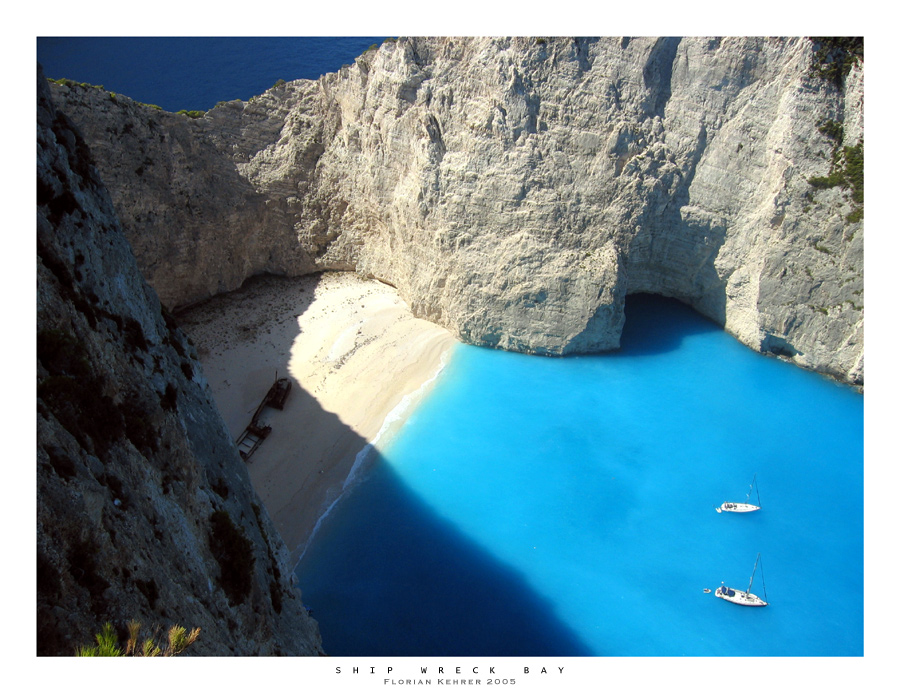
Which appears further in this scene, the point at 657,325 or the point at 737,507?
the point at 657,325

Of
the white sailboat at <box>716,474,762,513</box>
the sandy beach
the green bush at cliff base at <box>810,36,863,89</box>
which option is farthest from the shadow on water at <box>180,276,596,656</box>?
the green bush at cliff base at <box>810,36,863,89</box>

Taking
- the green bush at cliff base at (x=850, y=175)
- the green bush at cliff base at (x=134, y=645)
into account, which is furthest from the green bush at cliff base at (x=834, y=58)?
the green bush at cliff base at (x=134, y=645)

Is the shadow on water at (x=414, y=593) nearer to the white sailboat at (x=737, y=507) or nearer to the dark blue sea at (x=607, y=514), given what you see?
the dark blue sea at (x=607, y=514)

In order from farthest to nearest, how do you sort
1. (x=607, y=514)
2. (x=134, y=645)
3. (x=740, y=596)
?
(x=607, y=514)
(x=740, y=596)
(x=134, y=645)

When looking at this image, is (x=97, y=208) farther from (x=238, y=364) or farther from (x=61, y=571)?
(x=238, y=364)

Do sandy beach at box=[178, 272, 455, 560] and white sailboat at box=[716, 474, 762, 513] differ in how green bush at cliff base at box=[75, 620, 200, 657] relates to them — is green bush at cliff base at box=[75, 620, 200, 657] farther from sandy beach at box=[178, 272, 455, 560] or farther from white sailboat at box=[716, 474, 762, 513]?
white sailboat at box=[716, 474, 762, 513]

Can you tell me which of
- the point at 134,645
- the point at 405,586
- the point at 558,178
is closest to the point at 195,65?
the point at 558,178

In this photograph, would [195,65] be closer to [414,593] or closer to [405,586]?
[405,586]
